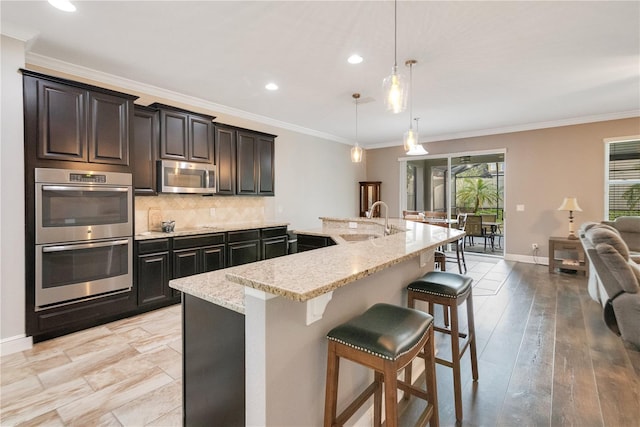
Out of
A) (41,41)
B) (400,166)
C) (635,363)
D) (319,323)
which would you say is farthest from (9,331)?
(400,166)

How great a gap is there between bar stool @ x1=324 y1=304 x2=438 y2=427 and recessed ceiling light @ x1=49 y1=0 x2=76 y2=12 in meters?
2.92

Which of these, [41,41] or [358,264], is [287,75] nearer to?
[41,41]

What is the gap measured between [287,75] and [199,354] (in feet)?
10.1

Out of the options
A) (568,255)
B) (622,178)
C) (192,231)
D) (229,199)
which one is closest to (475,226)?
(568,255)

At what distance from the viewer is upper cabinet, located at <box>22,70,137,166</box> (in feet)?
8.59

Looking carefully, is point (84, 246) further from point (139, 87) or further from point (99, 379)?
point (139, 87)

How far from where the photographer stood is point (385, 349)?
1199 mm

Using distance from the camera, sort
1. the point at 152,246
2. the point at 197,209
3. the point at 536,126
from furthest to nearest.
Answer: the point at 536,126, the point at 197,209, the point at 152,246

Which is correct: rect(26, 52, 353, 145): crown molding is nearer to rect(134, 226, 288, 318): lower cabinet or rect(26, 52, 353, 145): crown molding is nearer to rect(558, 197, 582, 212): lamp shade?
rect(134, 226, 288, 318): lower cabinet

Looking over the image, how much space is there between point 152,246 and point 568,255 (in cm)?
657

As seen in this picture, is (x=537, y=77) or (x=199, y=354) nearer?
(x=199, y=354)

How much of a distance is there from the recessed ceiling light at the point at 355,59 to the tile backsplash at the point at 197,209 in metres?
2.73

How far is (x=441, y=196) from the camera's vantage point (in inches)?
290

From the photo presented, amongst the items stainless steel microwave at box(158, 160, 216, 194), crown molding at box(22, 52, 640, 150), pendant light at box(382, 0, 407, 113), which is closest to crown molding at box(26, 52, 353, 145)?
crown molding at box(22, 52, 640, 150)
